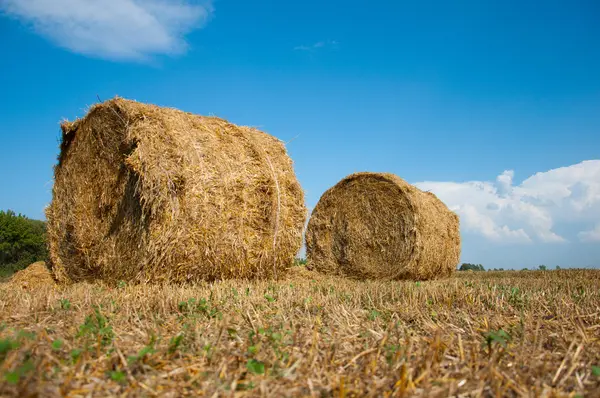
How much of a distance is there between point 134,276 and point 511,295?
4.80m

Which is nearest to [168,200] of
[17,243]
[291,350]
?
[291,350]

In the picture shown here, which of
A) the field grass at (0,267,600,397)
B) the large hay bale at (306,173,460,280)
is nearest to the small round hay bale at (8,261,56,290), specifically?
the field grass at (0,267,600,397)

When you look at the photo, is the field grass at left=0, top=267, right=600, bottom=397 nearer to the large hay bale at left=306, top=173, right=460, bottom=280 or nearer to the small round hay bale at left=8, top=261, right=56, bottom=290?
the small round hay bale at left=8, top=261, right=56, bottom=290

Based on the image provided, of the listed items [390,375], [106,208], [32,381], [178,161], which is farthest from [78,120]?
[390,375]

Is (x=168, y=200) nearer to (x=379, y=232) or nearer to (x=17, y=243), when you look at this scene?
(x=379, y=232)

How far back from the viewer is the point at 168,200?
6.37 meters

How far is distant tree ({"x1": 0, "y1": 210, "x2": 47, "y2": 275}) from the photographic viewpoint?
14.0 m

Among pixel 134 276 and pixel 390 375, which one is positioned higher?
pixel 134 276

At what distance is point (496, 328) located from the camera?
379 cm

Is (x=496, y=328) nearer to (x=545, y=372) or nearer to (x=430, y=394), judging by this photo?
(x=545, y=372)

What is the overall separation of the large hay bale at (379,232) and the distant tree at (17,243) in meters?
8.49

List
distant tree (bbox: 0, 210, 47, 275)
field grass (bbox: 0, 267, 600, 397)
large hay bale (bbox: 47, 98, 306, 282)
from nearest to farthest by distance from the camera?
1. field grass (bbox: 0, 267, 600, 397)
2. large hay bale (bbox: 47, 98, 306, 282)
3. distant tree (bbox: 0, 210, 47, 275)

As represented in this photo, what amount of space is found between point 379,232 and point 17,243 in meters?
10.5

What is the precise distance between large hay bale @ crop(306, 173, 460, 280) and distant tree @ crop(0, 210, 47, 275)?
8.49m
